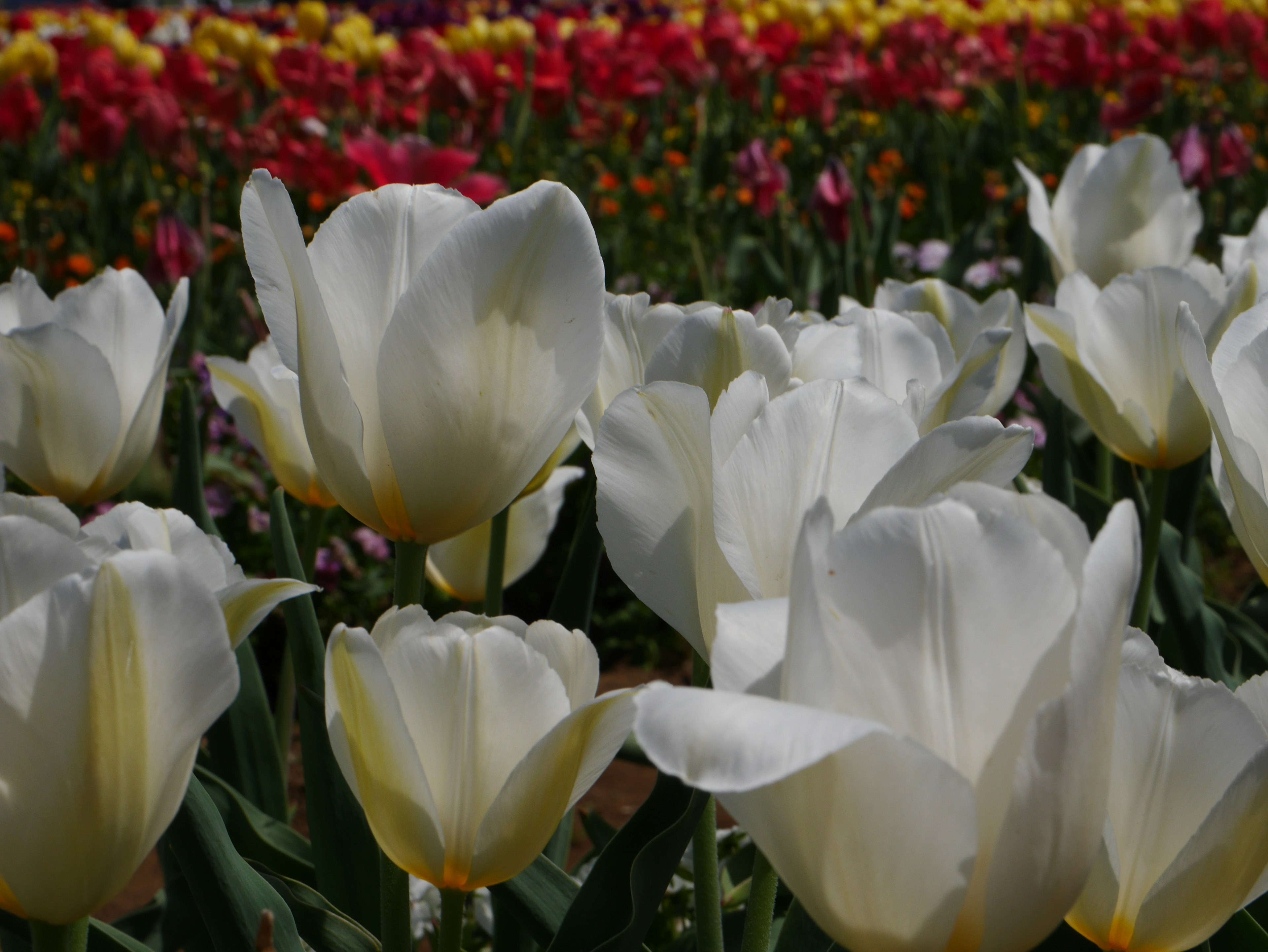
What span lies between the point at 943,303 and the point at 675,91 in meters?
6.46

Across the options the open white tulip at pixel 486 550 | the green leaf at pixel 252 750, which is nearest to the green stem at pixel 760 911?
the open white tulip at pixel 486 550

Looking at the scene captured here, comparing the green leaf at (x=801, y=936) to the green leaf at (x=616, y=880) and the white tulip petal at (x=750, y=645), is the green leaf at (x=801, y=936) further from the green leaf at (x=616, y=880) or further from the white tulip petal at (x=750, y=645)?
the white tulip petal at (x=750, y=645)

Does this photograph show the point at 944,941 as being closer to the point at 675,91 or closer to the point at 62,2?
the point at 675,91

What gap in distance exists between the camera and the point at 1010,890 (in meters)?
0.47

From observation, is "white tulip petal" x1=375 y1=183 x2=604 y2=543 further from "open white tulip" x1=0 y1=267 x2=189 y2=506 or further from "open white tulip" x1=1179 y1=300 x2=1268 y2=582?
"open white tulip" x1=0 y1=267 x2=189 y2=506

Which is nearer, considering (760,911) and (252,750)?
(760,911)

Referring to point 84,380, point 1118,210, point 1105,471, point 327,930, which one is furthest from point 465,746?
point 1118,210

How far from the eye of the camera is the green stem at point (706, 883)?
0.80m

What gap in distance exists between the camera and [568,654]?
2.31 ft

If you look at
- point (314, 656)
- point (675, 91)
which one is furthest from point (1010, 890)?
point (675, 91)

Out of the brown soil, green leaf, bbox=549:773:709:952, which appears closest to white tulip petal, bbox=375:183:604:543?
green leaf, bbox=549:773:709:952

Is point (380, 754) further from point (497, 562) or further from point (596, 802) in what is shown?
point (596, 802)

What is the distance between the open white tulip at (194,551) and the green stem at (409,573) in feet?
0.43

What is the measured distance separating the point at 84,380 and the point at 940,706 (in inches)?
33.5
